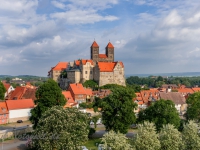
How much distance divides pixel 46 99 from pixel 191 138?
71.2ft

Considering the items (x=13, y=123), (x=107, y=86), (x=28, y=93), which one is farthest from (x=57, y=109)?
(x=107, y=86)

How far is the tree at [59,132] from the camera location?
88.5 feet

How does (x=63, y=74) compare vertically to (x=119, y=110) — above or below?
above

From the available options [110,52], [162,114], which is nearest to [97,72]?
[110,52]

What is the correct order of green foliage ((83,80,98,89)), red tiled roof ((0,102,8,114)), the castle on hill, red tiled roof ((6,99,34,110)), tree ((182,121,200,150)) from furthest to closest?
1. the castle on hill
2. green foliage ((83,80,98,89))
3. red tiled roof ((6,99,34,110))
4. red tiled roof ((0,102,8,114))
5. tree ((182,121,200,150))

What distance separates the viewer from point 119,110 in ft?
120

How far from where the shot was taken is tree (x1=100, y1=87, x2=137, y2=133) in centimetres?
3594

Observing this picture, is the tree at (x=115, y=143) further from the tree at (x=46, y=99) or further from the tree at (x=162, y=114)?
the tree at (x=46, y=99)

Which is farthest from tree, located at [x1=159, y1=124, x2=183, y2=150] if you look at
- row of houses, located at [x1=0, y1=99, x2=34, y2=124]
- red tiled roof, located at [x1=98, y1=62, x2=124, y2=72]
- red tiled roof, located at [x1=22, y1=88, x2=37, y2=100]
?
red tiled roof, located at [x1=98, y1=62, x2=124, y2=72]

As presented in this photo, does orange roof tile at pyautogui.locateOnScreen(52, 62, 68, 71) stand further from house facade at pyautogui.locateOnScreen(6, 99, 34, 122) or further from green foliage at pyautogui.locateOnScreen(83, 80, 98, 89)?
house facade at pyautogui.locateOnScreen(6, 99, 34, 122)

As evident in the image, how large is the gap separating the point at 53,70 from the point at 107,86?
29.8 meters

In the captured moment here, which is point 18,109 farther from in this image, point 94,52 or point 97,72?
point 94,52

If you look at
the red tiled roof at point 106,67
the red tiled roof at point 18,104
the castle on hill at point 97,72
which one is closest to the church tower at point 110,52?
the castle on hill at point 97,72

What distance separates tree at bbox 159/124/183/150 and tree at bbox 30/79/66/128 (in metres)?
17.9
